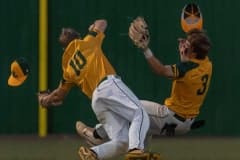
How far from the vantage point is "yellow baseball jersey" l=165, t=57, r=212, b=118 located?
25.9ft

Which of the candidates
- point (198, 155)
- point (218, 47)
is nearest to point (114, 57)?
point (218, 47)

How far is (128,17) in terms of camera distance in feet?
41.3

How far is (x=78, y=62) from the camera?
25.9 feet

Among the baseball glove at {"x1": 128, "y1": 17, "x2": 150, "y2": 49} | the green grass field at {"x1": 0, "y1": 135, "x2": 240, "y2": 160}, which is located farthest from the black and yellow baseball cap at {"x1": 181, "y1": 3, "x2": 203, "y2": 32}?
the green grass field at {"x1": 0, "y1": 135, "x2": 240, "y2": 160}

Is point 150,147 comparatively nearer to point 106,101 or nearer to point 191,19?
point 191,19

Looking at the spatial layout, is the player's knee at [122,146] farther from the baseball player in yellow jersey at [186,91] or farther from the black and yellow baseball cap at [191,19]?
the black and yellow baseball cap at [191,19]

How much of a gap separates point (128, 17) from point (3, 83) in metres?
2.13

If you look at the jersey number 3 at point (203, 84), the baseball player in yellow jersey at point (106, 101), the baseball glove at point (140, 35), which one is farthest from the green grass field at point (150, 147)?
the baseball glove at point (140, 35)

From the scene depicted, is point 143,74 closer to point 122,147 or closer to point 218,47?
point 218,47

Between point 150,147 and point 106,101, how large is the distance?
132 inches

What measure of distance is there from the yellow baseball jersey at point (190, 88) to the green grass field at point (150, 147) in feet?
5.81

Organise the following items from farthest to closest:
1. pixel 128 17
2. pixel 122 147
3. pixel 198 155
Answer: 1. pixel 128 17
2. pixel 198 155
3. pixel 122 147

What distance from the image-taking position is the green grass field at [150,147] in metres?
9.94

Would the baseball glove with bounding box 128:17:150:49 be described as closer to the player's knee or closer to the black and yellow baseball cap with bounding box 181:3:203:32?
the player's knee
